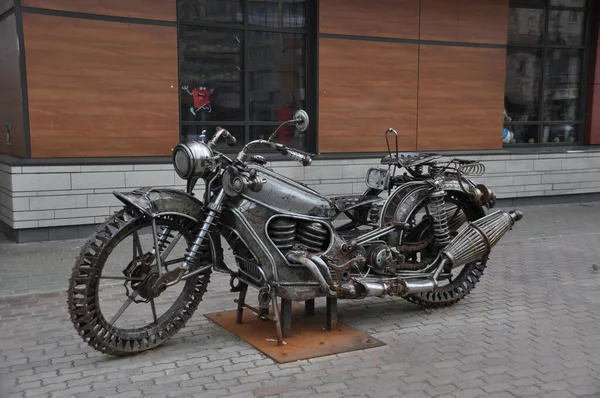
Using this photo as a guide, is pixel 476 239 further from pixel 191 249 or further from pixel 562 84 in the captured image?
pixel 562 84

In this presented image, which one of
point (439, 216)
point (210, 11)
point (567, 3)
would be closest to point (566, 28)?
point (567, 3)

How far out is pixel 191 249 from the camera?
4.45m

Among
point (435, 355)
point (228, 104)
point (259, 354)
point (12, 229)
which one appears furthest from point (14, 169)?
point (435, 355)

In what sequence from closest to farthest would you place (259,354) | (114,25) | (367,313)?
(259,354), (367,313), (114,25)

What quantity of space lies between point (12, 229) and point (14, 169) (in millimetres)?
862

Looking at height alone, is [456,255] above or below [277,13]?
below

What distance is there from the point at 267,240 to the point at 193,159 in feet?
2.72

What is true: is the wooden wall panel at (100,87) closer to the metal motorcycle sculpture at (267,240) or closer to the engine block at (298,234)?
the metal motorcycle sculpture at (267,240)

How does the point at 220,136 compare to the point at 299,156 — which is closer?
the point at 220,136

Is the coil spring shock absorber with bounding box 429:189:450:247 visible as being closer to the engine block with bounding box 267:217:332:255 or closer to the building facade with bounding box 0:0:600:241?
the engine block with bounding box 267:217:332:255

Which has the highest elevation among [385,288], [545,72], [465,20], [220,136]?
[465,20]

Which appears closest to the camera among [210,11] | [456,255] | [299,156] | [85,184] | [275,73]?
[299,156]

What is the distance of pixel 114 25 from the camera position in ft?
27.6

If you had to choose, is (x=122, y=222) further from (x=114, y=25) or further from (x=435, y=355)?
(x=114, y=25)
